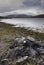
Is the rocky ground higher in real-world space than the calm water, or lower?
lower

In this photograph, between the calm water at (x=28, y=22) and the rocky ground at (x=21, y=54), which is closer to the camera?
the rocky ground at (x=21, y=54)

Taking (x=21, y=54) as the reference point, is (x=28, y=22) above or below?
above

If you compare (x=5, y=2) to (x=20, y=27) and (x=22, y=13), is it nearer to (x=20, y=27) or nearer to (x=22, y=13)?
(x=22, y=13)

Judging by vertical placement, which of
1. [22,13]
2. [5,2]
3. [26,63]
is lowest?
[26,63]

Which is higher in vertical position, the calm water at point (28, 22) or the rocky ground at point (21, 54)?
the calm water at point (28, 22)

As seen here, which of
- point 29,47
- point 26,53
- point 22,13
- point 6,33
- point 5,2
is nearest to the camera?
point 26,53

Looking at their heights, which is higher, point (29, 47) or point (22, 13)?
point (22, 13)

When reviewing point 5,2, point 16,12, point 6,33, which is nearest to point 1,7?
point 5,2

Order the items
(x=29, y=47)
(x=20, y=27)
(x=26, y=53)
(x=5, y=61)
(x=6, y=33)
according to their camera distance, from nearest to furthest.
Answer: (x=5, y=61) < (x=26, y=53) < (x=29, y=47) < (x=6, y=33) < (x=20, y=27)

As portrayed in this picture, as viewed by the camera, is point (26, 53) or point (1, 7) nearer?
point (26, 53)

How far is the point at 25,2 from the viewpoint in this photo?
7.05 metres

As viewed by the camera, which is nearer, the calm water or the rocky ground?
the rocky ground

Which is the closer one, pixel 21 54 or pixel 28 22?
pixel 21 54

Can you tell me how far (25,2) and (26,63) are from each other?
Result: 13.1 feet
